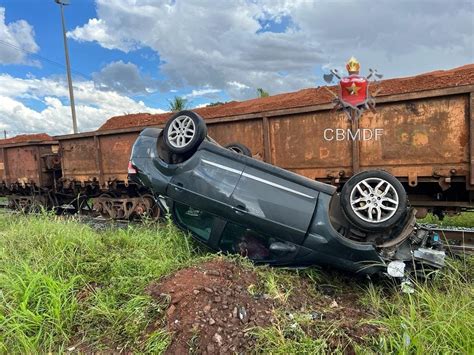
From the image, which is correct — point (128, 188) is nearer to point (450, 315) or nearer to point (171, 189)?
point (171, 189)

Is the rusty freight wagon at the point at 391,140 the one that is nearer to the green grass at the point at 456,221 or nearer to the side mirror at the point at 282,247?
the green grass at the point at 456,221

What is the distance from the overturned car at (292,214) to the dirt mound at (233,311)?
0.43m

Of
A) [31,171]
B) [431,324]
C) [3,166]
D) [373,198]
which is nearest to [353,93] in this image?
[373,198]

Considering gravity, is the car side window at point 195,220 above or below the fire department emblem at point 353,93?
below

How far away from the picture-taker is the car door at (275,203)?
12.5ft

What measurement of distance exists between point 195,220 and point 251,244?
0.71 metres

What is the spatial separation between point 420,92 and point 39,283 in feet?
18.0

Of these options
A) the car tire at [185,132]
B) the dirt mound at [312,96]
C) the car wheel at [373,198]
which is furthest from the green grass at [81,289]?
the dirt mound at [312,96]

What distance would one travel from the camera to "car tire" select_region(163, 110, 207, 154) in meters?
4.24

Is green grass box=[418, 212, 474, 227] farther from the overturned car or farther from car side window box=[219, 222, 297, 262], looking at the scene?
car side window box=[219, 222, 297, 262]

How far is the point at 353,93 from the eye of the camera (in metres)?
6.56

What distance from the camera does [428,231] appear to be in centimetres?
402

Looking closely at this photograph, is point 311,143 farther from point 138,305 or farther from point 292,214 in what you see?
point 138,305

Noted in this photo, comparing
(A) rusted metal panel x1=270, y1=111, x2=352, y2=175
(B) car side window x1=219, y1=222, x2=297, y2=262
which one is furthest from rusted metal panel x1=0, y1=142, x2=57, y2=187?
(B) car side window x1=219, y1=222, x2=297, y2=262
